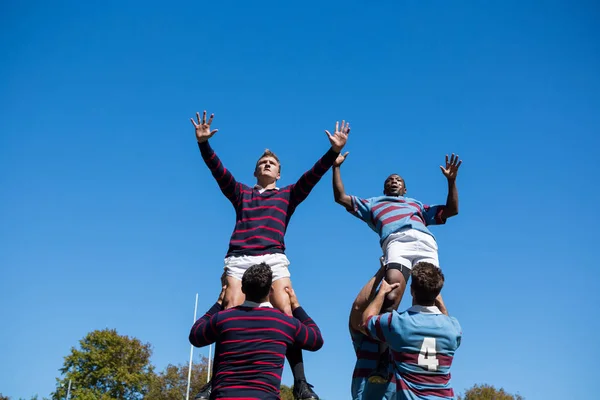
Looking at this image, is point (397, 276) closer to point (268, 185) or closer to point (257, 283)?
point (257, 283)

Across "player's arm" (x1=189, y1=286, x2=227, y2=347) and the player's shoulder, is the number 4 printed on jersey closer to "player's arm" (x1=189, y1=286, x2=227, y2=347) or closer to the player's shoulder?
the player's shoulder

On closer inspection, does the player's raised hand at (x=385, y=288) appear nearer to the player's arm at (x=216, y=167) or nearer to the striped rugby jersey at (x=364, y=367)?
the striped rugby jersey at (x=364, y=367)

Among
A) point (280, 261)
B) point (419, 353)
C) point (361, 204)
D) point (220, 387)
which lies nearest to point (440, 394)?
point (419, 353)

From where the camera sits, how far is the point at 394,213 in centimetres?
809

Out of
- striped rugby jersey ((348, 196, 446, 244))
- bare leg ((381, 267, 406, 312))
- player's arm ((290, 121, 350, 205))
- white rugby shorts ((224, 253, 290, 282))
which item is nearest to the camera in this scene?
bare leg ((381, 267, 406, 312))

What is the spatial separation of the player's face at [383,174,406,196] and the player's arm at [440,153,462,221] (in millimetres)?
686

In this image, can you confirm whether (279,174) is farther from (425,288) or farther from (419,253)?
(425,288)

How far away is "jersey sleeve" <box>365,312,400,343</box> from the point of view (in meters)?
5.37

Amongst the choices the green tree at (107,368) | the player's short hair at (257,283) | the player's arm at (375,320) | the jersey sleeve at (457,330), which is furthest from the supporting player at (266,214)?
the green tree at (107,368)

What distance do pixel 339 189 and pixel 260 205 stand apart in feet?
4.22

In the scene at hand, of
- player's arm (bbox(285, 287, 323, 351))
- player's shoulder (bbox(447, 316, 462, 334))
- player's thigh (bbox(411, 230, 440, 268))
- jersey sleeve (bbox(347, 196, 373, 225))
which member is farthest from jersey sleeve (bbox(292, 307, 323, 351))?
jersey sleeve (bbox(347, 196, 373, 225))

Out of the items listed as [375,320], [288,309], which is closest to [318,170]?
[288,309]

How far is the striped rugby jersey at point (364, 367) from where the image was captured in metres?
6.62

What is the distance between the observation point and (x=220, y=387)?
5.34 meters
